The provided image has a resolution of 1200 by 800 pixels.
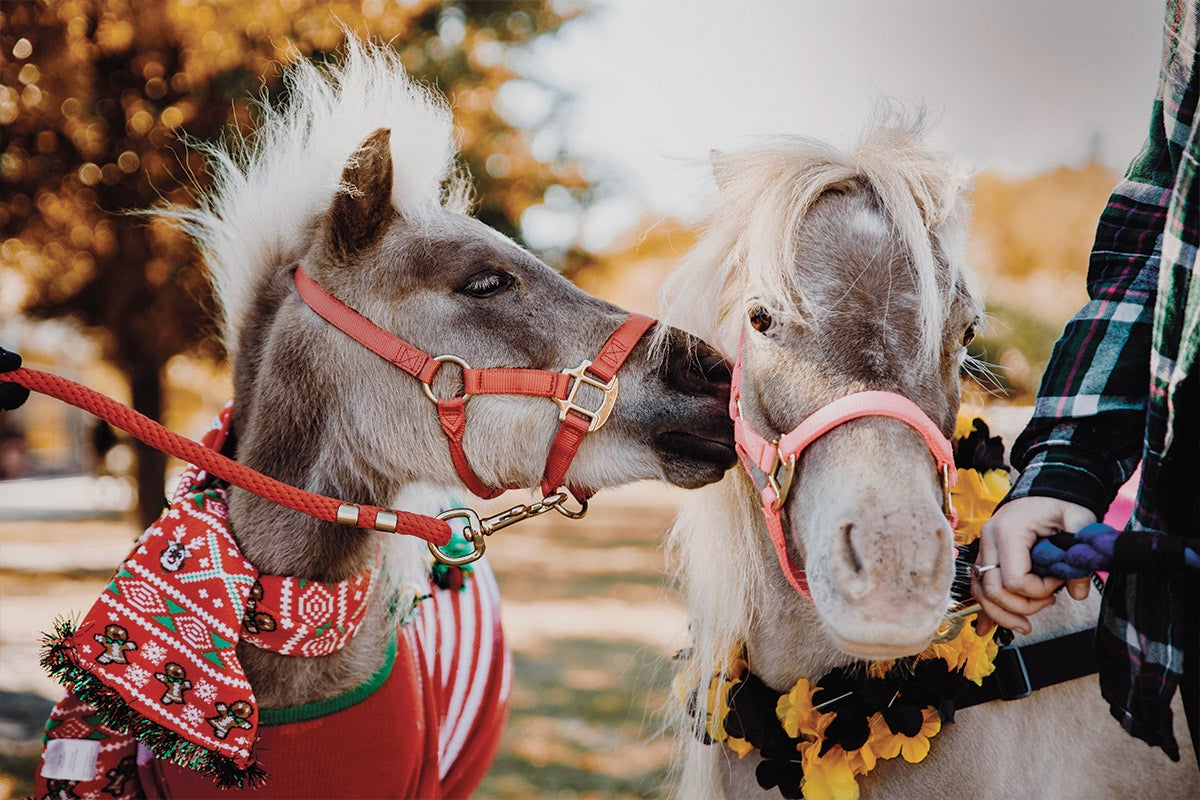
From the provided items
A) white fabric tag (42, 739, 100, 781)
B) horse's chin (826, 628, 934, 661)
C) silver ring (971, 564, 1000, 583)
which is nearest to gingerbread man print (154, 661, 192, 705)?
white fabric tag (42, 739, 100, 781)

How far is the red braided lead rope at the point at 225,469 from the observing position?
208 cm

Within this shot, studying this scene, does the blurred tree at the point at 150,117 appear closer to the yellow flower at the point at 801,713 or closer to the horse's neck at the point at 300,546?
the horse's neck at the point at 300,546

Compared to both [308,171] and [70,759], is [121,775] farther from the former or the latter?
[308,171]

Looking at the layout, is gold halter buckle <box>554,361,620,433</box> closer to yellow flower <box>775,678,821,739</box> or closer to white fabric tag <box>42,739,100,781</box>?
yellow flower <box>775,678,821,739</box>

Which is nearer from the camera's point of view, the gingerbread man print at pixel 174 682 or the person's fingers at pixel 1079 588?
the person's fingers at pixel 1079 588

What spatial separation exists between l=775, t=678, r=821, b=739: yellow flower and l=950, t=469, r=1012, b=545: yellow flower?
1.72ft

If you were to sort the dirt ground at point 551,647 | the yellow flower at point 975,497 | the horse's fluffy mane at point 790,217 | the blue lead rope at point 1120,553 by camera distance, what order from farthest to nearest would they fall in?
the dirt ground at point 551,647
the yellow flower at point 975,497
the horse's fluffy mane at point 790,217
the blue lead rope at point 1120,553

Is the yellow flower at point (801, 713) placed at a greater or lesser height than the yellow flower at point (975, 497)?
lesser

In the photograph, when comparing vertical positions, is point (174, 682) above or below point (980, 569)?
above

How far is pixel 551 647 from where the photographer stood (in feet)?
28.1

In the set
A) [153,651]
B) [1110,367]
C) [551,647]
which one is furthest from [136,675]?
[551,647]

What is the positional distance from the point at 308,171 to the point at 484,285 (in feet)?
2.32

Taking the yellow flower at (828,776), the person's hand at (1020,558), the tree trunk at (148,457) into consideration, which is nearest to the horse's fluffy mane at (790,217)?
the person's hand at (1020,558)

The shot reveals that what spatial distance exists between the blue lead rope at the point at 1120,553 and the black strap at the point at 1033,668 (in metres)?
0.69
